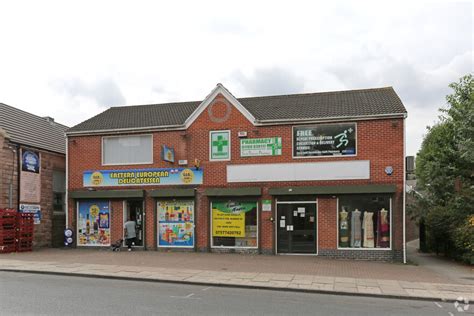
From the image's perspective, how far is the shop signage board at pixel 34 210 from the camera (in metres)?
19.3

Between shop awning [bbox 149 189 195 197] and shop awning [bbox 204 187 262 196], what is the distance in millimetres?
674

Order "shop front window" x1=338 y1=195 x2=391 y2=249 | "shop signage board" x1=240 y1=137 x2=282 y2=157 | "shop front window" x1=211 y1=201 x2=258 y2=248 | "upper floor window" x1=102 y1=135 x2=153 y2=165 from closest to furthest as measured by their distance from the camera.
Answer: "shop front window" x1=338 y1=195 x2=391 y2=249, "shop signage board" x1=240 y1=137 x2=282 y2=157, "shop front window" x1=211 y1=201 x2=258 y2=248, "upper floor window" x1=102 y1=135 x2=153 y2=165

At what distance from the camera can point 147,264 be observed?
47.4 ft

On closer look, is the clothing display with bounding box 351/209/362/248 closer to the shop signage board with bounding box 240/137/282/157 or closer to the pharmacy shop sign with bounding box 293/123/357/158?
the pharmacy shop sign with bounding box 293/123/357/158

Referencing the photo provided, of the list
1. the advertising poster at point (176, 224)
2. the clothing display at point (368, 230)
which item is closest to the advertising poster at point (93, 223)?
the advertising poster at point (176, 224)

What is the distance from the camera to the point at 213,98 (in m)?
18.6

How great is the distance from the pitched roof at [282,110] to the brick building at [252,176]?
2.4 inches

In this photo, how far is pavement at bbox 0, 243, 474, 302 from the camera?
1086 cm

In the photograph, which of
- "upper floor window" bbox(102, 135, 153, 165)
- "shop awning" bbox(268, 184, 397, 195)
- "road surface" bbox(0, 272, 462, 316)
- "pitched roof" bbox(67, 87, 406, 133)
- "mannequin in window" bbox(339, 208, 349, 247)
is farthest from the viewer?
"upper floor window" bbox(102, 135, 153, 165)

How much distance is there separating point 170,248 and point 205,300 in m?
9.93

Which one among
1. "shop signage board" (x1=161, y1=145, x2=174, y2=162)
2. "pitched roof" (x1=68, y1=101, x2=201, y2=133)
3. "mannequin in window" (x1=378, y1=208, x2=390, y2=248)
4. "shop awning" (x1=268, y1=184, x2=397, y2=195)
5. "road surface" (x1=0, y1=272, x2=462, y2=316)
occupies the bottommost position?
"road surface" (x1=0, y1=272, x2=462, y2=316)

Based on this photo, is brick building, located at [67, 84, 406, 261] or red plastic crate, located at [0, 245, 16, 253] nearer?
brick building, located at [67, 84, 406, 261]

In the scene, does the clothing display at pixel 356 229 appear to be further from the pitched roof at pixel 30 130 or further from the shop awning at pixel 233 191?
the pitched roof at pixel 30 130

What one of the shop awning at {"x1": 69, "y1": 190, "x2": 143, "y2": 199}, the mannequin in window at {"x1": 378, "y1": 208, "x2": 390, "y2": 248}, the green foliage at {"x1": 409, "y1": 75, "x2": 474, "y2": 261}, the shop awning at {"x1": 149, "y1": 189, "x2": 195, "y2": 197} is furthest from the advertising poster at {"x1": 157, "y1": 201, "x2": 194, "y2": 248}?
the green foliage at {"x1": 409, "y1": 75, "x2": 474, "y2": 261}
